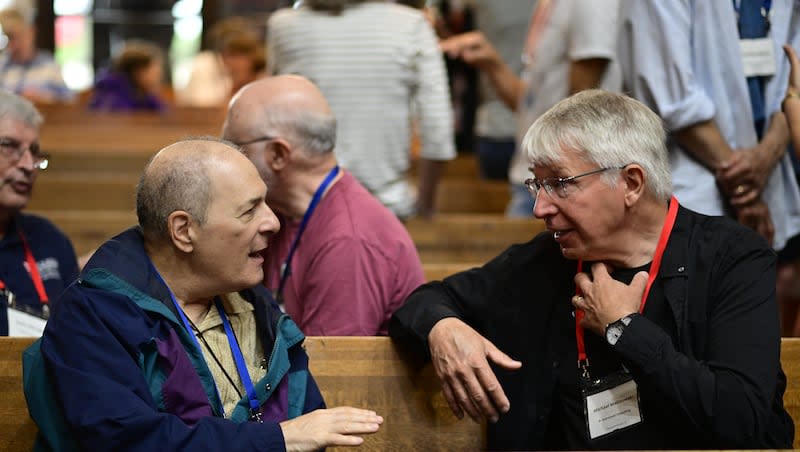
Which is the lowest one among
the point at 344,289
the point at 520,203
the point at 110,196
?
the point at 110,196

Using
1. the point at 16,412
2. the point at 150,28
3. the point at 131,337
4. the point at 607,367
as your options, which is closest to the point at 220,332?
the point at 131,337

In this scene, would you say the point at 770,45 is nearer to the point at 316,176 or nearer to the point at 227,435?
the point at 316,176

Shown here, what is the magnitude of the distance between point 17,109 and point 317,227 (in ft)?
3.26

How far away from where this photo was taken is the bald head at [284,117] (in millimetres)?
3283

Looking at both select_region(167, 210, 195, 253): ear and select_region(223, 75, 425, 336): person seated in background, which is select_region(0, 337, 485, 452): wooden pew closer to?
select_region(223, 75, 425, 336): person seated in background

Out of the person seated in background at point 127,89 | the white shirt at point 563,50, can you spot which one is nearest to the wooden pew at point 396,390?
the white shirt at point 563,50

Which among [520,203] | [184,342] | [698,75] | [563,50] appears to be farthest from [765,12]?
[184,342]

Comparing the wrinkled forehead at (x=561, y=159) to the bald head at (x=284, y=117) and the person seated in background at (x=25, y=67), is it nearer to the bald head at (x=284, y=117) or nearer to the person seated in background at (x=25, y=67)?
the bald head at (x=284, y=117)

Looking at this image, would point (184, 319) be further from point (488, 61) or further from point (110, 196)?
point (110, 196)

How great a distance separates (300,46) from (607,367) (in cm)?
217

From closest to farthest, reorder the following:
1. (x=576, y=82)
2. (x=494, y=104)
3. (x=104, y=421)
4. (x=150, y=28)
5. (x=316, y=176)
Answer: (x=104, y=421)
(x=316, y=176)
(x=576, y=82)
(x=494, y=104)
(x=150, y=28)

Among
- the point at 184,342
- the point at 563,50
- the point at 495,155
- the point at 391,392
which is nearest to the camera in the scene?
the point at 184,342

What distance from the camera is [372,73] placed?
4379mm

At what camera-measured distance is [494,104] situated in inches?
215
